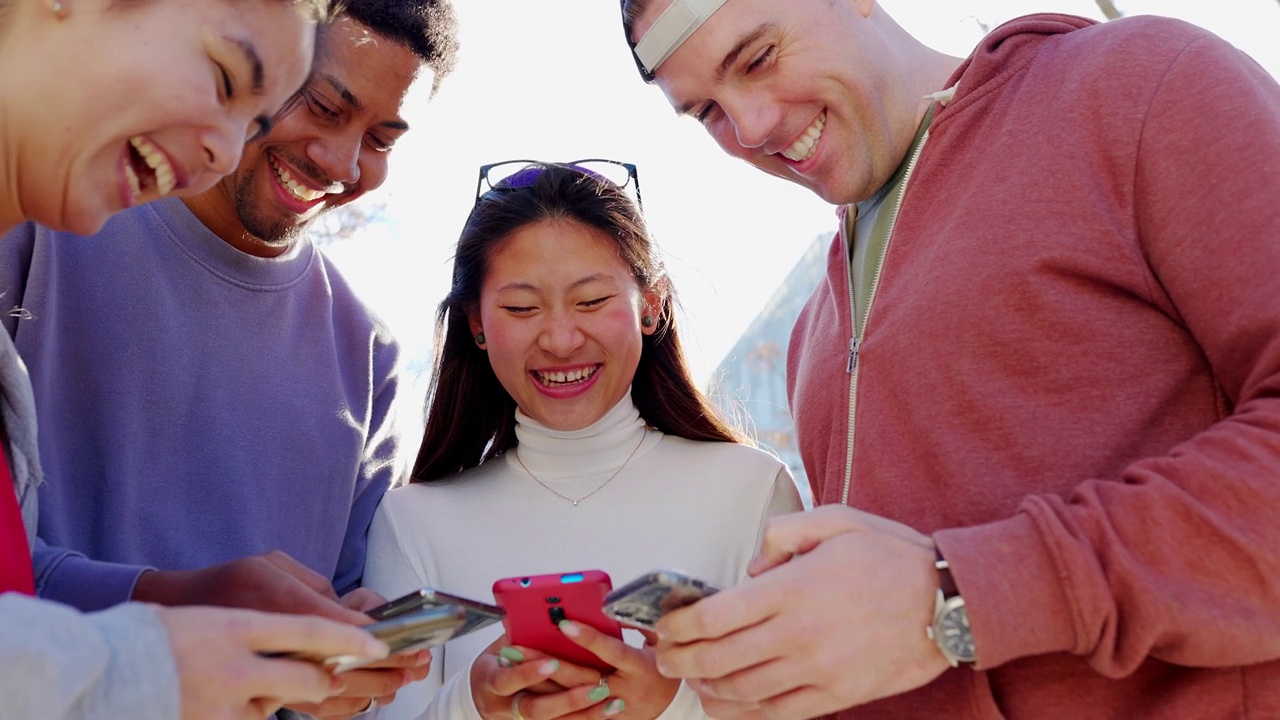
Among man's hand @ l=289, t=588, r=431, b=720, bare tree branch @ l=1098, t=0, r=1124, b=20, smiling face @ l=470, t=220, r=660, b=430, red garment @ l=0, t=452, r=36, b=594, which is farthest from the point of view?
bare tree branch @ l=1098, t=0, r=1124, b=20

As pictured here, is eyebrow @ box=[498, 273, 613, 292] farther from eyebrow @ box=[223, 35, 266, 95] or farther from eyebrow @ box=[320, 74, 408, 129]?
eyebrow @ box=[223, 35, 266, 95]

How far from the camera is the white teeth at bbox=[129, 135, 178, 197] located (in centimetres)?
201

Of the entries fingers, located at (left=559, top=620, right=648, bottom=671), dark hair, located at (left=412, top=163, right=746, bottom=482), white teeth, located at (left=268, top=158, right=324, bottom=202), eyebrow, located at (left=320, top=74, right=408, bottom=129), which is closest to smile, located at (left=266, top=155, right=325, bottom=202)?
white teeth, located at (left=268, top=158, right=324, bottom=202)

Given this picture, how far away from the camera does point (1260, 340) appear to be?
6.25 ft

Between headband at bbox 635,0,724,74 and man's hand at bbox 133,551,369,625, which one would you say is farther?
headband at bbox 635,0,724,74

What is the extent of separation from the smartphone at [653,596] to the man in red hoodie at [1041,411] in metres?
0.04

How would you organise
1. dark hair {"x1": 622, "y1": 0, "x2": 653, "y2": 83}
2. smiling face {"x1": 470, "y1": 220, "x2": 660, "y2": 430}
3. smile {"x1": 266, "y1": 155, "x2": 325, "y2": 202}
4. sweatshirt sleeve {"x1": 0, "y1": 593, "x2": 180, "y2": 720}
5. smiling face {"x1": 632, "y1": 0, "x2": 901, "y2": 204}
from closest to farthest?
sweatshirt sleeve {"x1": 0, "y1": 593, "x2": 180, "y2": 720} < smiling face {"x1": 632, "y1": 0, "x2": 901, "y2": 204} < dark hair {"x1": 622, "y1": 0, "x2": 653, "y2": 83} < smile {"x1": 266, "y1": 155, "x2": 325, "y2": 202} < smiling face {"x1": 470, "y1": 220, "x2": 660, "y2": 430}

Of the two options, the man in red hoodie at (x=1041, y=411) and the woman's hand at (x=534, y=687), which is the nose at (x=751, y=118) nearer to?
the man in red hoodie at (x=1041, y=411)

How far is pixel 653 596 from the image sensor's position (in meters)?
1.90

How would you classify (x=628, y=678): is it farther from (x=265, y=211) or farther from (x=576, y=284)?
(x=265, y=211)

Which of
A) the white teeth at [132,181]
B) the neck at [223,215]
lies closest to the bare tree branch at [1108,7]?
the neck at [223,215]

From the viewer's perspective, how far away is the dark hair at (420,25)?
349 centimetres

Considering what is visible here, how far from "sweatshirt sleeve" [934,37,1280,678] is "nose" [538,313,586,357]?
Answer: 177 cm

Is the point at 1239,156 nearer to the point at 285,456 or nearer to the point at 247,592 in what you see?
the point at 247,592
